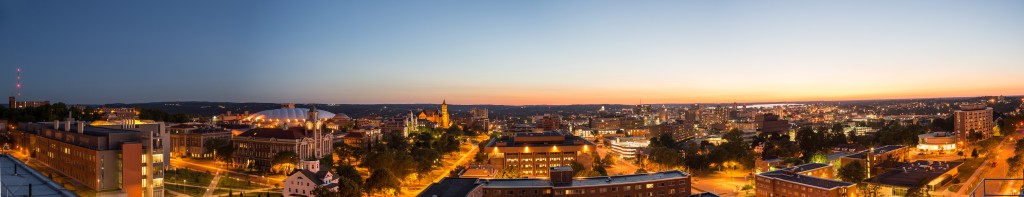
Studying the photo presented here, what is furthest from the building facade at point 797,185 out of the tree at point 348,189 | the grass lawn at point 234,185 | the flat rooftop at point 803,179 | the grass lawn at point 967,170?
the grass lawn at point 234,185

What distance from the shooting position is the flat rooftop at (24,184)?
409 inches

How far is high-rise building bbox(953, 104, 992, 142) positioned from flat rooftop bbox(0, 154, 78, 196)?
57.1 metres

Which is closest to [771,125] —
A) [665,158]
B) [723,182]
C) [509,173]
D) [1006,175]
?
[1006,175]

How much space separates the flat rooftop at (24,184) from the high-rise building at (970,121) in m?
57.1

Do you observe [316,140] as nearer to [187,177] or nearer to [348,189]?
[187,177]

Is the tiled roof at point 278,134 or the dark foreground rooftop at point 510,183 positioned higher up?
the tiled roof at point 278,134

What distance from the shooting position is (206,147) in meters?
37.0

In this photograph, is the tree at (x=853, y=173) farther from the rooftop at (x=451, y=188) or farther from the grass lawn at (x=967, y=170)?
the rooftop at (x=451, y=188)

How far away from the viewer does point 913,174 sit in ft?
99.0

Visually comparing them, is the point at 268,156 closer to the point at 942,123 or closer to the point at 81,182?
the point at 81,182

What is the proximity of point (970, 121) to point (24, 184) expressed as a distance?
2365 inches

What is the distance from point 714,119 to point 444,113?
5693 cm

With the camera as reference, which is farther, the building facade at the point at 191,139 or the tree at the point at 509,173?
the building facade at the point at 191,139

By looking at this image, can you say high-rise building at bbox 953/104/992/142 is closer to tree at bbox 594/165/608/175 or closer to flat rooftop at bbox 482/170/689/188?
tree at bbox 594/165/608/175
